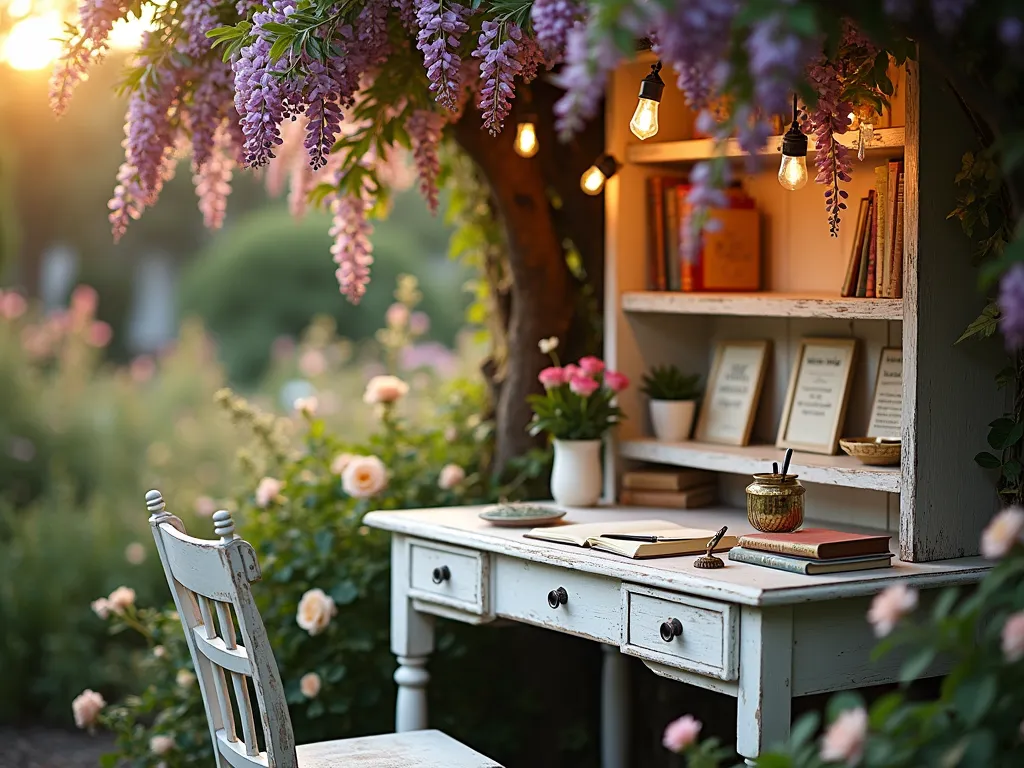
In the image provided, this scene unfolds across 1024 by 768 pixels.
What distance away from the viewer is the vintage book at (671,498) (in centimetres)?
325

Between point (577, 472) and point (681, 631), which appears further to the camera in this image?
point (577, 472)

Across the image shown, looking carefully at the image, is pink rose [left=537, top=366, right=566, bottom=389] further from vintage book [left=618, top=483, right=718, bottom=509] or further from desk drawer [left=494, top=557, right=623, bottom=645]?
desk drawer [left=494, top=557, right=623, bottom=645]

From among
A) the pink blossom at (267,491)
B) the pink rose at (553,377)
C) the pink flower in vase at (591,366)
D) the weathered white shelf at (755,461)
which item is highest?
the pink flower in vase at (591,366)

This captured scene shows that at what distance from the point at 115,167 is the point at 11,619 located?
4.54 metres

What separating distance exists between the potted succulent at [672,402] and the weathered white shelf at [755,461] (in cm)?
4

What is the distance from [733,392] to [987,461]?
789mm

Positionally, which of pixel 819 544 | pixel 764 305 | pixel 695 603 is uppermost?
pixel 764 305

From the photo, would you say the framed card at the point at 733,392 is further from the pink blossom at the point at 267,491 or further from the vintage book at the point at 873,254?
the pink blossom at the point at 267,491

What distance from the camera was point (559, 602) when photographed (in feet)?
9.00

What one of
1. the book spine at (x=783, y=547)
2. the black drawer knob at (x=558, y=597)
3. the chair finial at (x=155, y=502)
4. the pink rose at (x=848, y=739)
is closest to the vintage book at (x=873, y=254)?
the book spine at (x=783, y=547)

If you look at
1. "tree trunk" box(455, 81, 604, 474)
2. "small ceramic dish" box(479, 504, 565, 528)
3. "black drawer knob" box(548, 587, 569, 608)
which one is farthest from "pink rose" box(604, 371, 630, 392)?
"black drawer knob" box(548, 587, 569, 608)

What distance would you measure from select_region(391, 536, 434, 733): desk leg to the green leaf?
1.32 m

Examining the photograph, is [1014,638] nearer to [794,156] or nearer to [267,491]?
[794,156]

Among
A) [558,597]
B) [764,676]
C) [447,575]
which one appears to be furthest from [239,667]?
[764,676]
